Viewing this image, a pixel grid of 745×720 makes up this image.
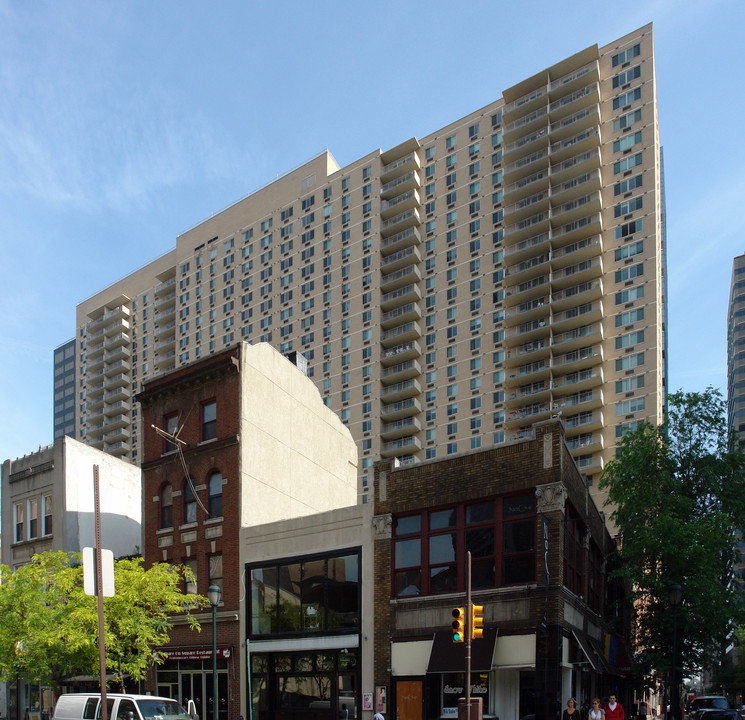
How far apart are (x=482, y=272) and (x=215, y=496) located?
62.6 meters

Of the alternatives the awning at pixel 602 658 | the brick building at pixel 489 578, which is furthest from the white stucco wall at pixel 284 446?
the awning at pixel 602 658

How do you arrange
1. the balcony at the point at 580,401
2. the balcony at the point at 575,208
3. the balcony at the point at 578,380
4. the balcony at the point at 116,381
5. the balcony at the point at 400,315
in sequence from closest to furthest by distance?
the balcony at the point at 580,401
the balcony at the point at 578,380
the balcony at the point at 575,208
the balcony at the point at 400,315
the balcony at the point at 116,381


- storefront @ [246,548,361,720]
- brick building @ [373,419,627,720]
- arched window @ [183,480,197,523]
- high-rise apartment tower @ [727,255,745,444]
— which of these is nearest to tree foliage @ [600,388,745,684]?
brick building @ [373,419,627,720]

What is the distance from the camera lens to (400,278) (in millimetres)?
97875

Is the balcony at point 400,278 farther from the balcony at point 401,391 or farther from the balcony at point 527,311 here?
the balcony at point 527,311

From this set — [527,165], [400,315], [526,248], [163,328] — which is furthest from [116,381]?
[527,165]

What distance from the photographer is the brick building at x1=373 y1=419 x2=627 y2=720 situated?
2566 centimetres

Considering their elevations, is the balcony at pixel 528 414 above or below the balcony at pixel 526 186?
below

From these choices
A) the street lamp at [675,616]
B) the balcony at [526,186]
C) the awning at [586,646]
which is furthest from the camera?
the balcony at [526,186]

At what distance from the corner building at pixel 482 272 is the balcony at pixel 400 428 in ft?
0.83

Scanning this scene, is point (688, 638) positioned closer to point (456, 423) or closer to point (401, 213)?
point (456, 423)

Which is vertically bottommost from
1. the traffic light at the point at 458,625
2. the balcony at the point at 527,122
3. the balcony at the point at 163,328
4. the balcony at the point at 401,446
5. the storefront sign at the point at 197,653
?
the storefront sign at the point at 197,653

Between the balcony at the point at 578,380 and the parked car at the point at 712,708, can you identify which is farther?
the balcony at the point at 578,380

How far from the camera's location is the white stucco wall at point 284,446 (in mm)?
35688
